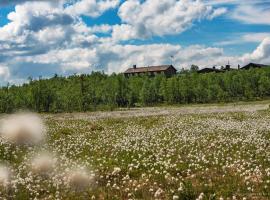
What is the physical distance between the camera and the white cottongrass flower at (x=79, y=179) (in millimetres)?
13980

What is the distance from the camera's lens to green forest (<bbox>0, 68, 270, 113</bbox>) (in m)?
104

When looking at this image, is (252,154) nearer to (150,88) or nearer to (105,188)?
(105,188)

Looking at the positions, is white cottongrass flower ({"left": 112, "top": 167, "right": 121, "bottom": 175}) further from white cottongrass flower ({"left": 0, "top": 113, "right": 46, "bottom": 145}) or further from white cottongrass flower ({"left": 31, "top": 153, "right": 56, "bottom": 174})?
white cottongrass flower ({"left": 0, "top": 113, "right": 46, "bottom": 145})

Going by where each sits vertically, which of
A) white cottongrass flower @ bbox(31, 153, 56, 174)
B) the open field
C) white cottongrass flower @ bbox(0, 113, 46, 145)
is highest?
white cottongrass flower @ bbox(0, 113, 46, 145)

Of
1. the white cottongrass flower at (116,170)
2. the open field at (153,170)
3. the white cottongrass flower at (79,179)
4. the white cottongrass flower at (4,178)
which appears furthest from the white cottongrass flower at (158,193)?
the white cottongrass flower at (4,178)

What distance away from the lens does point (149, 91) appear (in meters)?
122

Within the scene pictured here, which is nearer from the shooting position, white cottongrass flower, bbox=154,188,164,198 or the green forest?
white cottongrass flower, bbox=154,188,164,198

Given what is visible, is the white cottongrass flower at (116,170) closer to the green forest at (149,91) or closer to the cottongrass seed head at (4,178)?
the cottongrass seed head at (4,178)

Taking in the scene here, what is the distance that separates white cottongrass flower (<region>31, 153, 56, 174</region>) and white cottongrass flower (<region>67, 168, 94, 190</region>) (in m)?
1.72

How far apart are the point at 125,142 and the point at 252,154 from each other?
773cm

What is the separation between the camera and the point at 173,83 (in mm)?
117188

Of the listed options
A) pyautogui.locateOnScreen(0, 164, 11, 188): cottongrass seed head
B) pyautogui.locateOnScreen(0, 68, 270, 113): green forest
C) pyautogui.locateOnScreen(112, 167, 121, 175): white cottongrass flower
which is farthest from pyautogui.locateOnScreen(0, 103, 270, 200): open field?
pyautogui.locateOnScreen(0, 68, 270, 113): green forest

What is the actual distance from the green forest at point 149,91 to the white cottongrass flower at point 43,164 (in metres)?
81.5

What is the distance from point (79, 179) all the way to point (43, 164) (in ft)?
12.2
